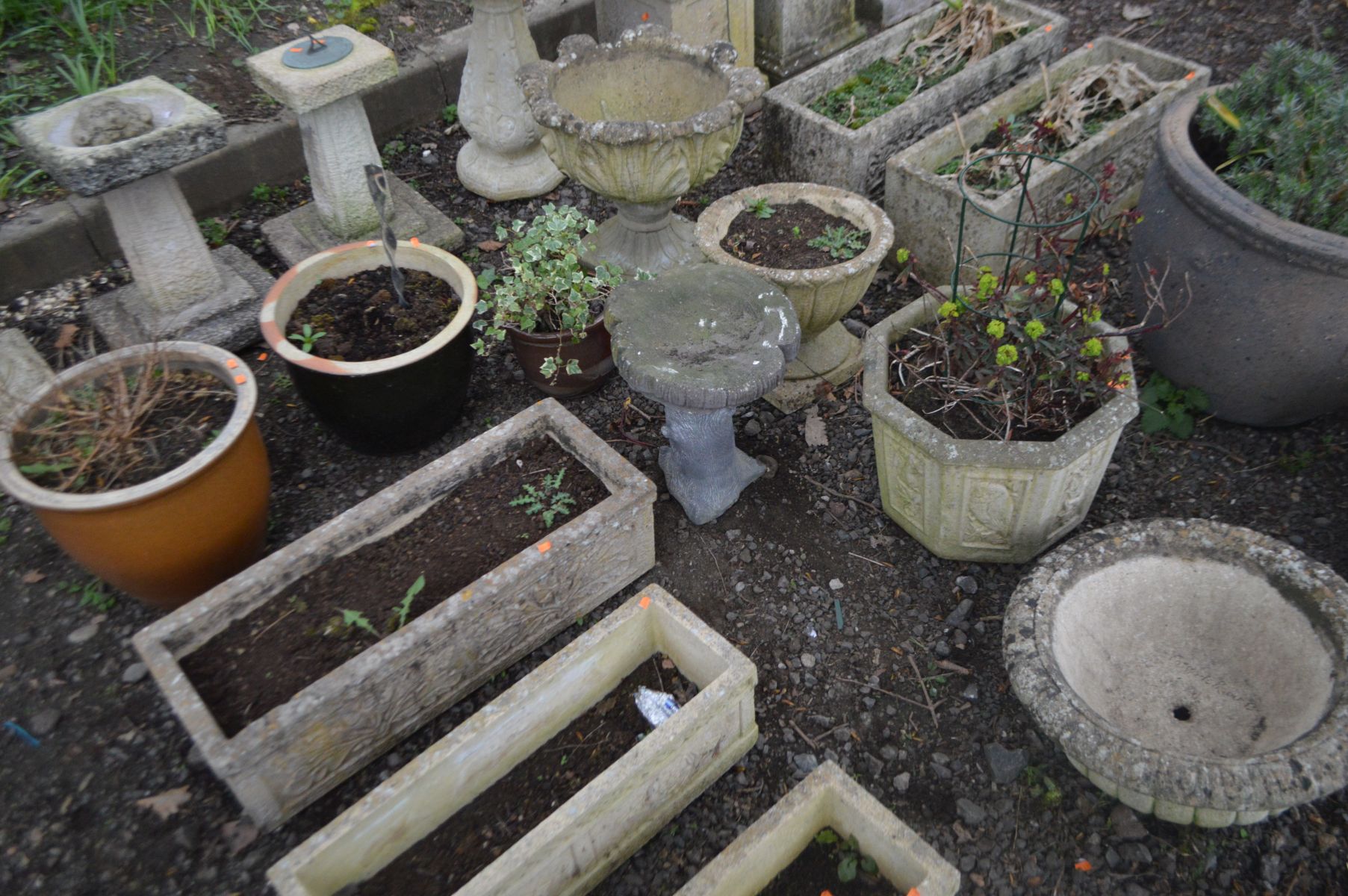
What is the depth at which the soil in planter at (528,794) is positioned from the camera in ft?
7.83

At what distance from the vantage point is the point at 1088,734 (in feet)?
7.20

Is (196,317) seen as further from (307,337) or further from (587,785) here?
(587,785)

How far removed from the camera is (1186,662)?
8.46 ft

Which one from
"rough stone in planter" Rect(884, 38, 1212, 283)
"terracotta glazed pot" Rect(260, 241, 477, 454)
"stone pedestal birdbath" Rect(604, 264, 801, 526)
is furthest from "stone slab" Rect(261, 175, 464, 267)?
"rough stone in planter" Rect(884, 38, 1212, 283)

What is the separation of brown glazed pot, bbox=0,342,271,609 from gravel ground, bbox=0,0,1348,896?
28 centimetres

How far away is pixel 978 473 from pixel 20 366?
12.1 feet

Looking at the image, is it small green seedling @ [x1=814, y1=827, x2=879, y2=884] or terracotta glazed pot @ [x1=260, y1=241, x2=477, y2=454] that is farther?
terracotta glazed pot @ [x1=260, y1=241, x2=477, y2=454]

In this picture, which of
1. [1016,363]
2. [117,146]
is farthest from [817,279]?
[117,146]

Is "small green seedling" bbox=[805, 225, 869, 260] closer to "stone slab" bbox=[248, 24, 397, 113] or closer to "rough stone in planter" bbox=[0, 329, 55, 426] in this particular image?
"stone slab" bbox=[248, 24, 397, 113]

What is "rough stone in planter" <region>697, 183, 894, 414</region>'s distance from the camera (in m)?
3.24

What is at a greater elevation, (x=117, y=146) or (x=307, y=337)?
(x=117, y=146)

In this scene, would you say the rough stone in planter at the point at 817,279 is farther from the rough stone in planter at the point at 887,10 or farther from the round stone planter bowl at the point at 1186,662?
the rough stone in planter at the point at 887,10

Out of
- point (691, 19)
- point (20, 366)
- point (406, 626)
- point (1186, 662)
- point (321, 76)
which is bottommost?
point (1186, 662)

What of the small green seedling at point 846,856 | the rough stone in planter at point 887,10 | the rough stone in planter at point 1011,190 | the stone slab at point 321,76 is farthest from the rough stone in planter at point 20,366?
the rough stone in planter at point 887,10
